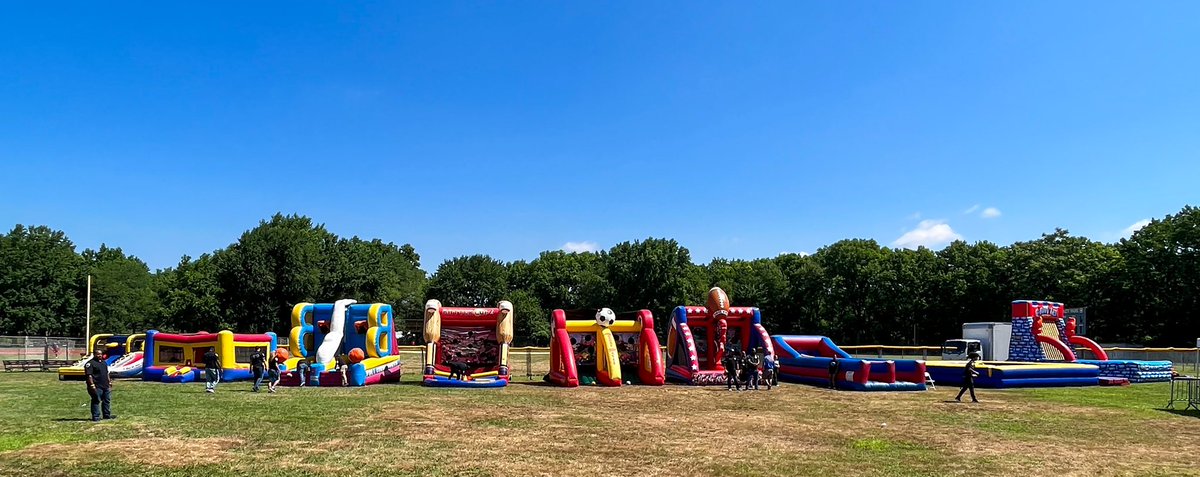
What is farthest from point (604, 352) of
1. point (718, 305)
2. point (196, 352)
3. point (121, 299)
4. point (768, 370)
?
point (121, 299)

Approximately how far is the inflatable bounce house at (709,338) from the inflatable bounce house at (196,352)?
15.8 meters

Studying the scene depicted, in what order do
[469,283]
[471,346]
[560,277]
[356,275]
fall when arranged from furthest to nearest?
[560,277] < [469,283] < [356,275] < [471,346]

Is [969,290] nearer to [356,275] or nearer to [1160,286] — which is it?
[1160,286]

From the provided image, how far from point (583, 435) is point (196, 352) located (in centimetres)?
2047

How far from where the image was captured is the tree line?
58625mm

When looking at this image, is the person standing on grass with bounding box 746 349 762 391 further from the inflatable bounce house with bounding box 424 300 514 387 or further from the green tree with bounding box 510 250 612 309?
the green tree with bounding box 510 250 612 309

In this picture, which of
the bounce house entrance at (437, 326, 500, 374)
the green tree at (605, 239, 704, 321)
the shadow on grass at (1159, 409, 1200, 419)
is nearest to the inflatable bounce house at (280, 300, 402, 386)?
the bounce house entrance at (437, 326, 500, 374)

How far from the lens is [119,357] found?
96.3ft

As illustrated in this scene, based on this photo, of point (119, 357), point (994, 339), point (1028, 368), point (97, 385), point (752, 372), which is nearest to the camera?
point (97, 385)

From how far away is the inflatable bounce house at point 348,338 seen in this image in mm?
27156

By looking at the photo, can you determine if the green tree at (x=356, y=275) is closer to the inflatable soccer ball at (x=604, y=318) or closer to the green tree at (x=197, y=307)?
the green tree at (x=197, y=307)

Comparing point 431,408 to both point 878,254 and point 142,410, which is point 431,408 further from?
point 878,254

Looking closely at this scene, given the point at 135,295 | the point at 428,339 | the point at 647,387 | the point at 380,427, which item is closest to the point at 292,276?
the point at 135,295

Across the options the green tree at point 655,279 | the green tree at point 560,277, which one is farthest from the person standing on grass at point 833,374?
the green tree at point 560,277
